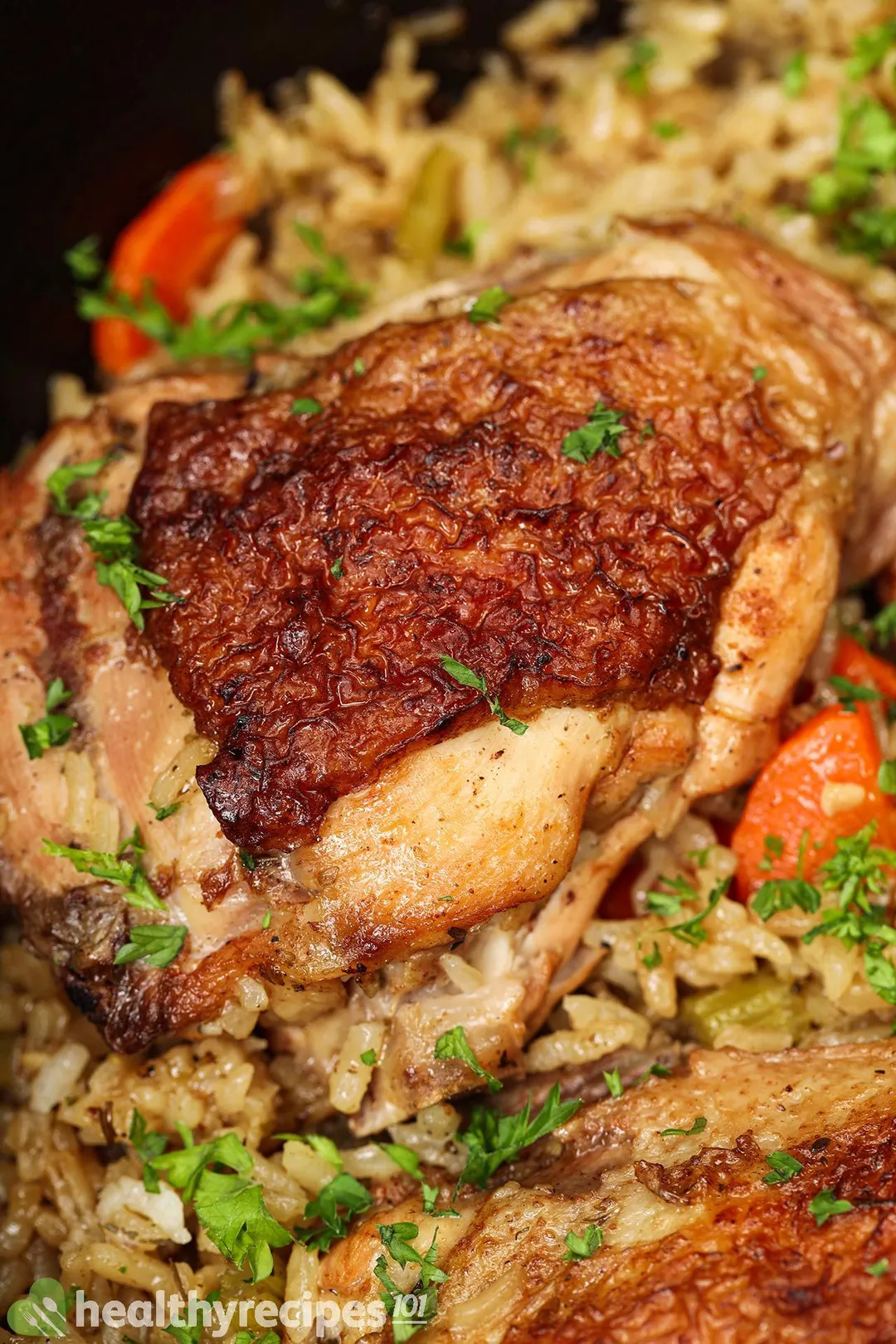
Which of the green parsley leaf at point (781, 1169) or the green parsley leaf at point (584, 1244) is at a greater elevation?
the green parsley leaf at point (584, 1244)

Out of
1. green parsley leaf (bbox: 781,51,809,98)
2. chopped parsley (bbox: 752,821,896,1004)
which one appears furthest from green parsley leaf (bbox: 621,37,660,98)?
chopped parsley (bbox: 752,821,896,1004)

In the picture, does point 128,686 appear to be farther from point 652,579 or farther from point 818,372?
point 818,372

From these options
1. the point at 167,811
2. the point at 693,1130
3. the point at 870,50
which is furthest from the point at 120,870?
the point at 870,50

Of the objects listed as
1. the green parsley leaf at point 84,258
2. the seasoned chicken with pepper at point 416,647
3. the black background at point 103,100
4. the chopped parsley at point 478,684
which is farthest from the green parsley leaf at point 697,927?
the green parsley leaf at point 84,258

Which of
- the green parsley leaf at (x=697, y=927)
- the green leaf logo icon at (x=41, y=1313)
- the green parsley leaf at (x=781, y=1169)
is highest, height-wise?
the green leaf logo icon at (x=41, y=1313)

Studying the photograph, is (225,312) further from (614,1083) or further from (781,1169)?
(781,1169)

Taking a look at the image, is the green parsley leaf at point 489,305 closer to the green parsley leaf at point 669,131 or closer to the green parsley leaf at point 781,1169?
the green parsley leaf at point 669,131
